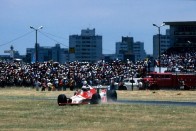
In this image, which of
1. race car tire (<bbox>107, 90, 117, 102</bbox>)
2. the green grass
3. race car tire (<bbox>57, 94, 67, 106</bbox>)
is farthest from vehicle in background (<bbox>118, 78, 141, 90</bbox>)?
the green grass

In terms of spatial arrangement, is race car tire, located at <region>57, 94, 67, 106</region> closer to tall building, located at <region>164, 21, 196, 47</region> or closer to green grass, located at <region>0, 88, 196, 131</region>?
green grass, located at <region>0, 88, 196, 131</region>

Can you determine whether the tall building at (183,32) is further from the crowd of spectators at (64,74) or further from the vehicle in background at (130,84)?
the vehicle in background at (130,84)

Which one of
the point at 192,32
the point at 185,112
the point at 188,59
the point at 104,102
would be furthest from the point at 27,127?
the point at 192,32

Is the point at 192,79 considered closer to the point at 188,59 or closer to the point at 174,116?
the point at 188,59

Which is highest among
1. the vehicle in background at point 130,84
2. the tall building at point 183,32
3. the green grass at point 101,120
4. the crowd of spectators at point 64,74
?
the tall building at point 183,32

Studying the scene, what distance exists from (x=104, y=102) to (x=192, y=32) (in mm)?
107706

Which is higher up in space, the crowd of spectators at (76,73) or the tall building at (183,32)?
the tall building at (183,32)

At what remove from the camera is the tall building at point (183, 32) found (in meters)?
140

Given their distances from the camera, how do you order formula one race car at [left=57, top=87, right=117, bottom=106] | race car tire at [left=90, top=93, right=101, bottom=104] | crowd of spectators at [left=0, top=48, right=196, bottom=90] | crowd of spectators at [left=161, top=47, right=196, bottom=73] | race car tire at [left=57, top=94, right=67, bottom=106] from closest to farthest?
race car tire at [left=57, top=94, right=67, bottom=106]
formula one race car at [left=57, top=87, right=117, bottom=106]
race car tire at [left=90, top=93, right=101, bottom=104]
crowd of spectators at [left=0, top=48, right=196, bottom=90]
crowd of spectators at [left=161, top=47, right=196, bottom=73]

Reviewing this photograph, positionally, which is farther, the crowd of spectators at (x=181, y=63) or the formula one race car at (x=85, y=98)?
the crowd of spectators at (x=181, y=63)

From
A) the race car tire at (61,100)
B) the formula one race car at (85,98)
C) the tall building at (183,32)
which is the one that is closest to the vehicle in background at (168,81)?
the formula one race car at (85,98)

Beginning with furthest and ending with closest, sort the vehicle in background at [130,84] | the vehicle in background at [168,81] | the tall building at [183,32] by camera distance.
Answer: the tall building at [183,32], the vehicle in background at [168,81], the vehicle in background at [130,84]

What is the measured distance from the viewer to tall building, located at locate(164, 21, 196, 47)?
13975 cm

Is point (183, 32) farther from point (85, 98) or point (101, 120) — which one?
point (101, 120)
